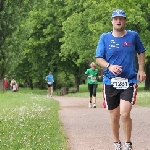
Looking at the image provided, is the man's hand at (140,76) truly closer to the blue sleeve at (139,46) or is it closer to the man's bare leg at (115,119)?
the blue sleeve at (139,46)

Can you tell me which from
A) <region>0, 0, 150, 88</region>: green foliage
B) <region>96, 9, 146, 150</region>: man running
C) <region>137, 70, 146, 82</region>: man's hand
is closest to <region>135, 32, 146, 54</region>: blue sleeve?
<region>96, 9, 146, 150</region>: man running

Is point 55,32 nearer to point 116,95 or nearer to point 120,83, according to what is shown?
point 116,95

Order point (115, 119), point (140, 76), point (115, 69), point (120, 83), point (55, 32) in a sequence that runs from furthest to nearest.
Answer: point (55, 32)
point (115, 119)
point (140, 76)
point (120, 83)
point (115, 69)

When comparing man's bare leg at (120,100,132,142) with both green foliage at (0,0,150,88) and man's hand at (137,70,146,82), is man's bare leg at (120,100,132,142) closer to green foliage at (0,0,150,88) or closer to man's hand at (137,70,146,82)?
man's hand at (137,70,146,82)

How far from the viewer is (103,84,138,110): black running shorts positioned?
25.3 ft

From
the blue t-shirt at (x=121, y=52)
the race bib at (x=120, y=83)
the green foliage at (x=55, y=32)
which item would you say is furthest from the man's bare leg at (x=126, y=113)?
the green foliage at (x=55, y=32)

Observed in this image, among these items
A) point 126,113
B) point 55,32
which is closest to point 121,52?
point 126,113

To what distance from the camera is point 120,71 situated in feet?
25.1

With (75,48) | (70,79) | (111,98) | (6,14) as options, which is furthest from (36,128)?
(70,79)

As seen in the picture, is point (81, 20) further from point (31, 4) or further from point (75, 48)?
point (31, 4)

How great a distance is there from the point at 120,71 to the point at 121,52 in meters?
0.31

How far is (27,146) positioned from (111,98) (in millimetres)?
1481

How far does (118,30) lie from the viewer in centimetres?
779

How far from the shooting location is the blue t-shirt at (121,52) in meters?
7.75
